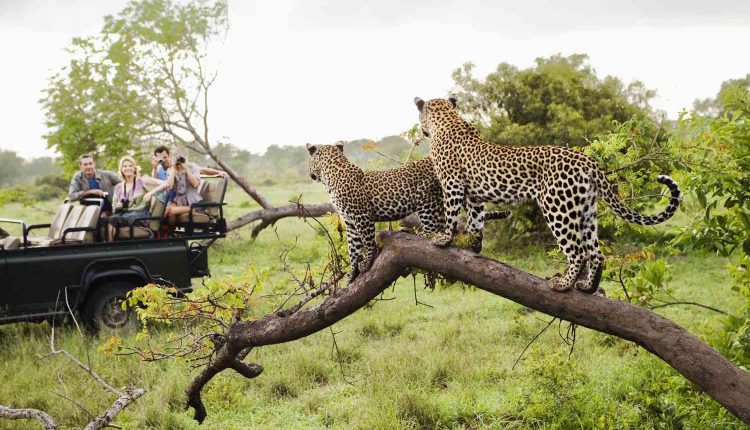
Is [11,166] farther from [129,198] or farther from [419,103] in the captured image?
[419,103]

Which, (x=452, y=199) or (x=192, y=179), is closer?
(x=452, y=199)

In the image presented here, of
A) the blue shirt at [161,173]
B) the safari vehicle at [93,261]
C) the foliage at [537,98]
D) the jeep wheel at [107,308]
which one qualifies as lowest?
the jeep wheel at [107,308]

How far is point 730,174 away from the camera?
4.66 meters

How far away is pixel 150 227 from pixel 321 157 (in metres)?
5.40

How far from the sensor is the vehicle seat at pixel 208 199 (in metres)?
9.27

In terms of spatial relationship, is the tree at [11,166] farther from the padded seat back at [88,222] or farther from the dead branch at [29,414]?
the dead branch at [29,414]

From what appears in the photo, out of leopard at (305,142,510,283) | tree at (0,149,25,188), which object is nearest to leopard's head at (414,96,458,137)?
leopard at (305,142,510,283)

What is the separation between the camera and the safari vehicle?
8398 mm

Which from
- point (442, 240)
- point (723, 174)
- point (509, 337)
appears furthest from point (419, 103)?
point (509, 337)

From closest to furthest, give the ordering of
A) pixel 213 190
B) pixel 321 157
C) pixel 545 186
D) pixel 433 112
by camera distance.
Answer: pixel 545 186, pixel 433 112, pixel 321 157, pixel 213 190

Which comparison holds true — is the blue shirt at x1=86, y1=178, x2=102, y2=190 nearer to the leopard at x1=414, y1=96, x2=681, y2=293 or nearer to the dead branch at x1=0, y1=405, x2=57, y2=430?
the dead branch at x1=0, y1=405, x2=57, y2=430

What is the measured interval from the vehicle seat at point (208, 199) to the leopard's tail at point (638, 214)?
6.30 meters

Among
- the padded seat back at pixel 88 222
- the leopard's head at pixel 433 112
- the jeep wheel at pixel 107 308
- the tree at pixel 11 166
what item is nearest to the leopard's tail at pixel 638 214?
the leopard's head at pixel 433 112

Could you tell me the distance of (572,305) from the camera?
385 centimetres
